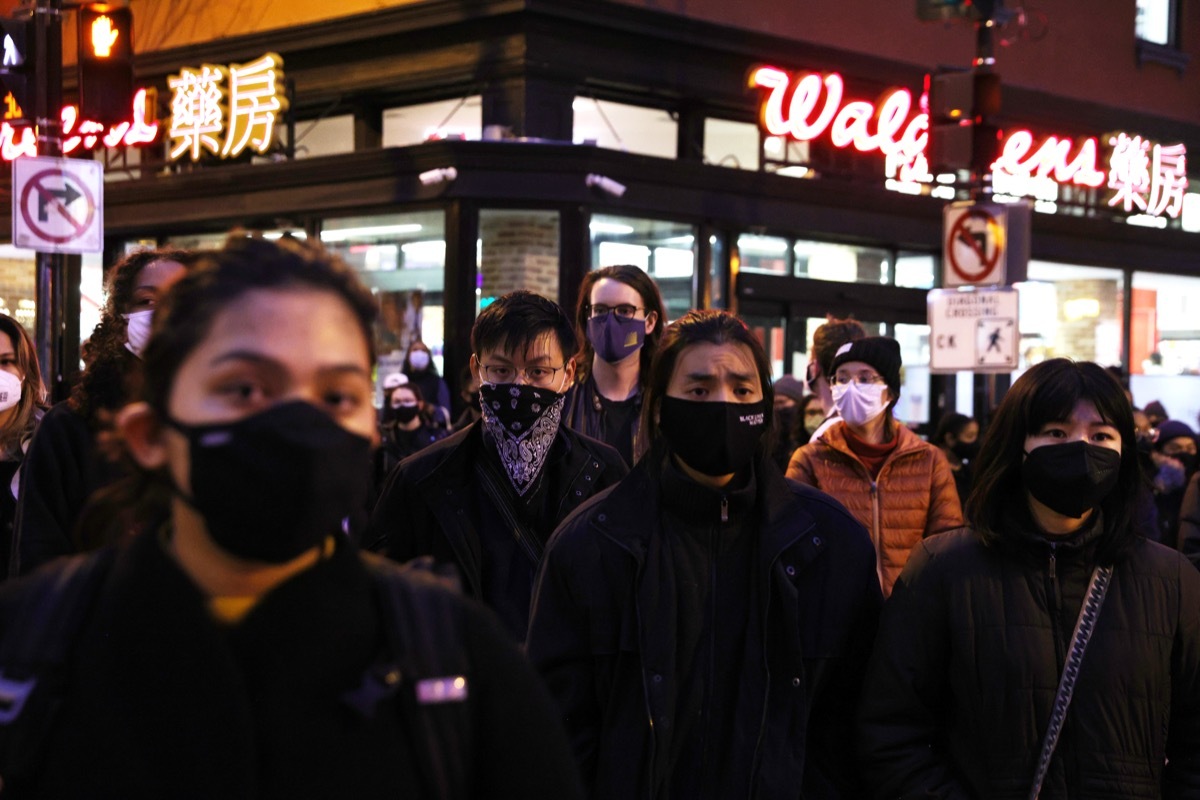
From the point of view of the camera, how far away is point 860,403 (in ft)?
22.6

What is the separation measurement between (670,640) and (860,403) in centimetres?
344

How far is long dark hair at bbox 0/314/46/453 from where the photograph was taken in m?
5.98

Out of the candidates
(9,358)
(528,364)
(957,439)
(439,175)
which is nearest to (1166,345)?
(957,439)

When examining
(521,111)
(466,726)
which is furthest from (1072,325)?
(466,726)

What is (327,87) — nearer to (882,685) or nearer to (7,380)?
(7,380)

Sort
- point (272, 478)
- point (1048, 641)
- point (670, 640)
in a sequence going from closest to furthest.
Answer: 1. point (272, 478)
2. point (670, 640)
3. point (1048, 641)

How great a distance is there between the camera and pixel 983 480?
402cm

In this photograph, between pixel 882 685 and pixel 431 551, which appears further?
pixel 431 551

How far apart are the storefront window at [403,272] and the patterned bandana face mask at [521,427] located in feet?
37.2

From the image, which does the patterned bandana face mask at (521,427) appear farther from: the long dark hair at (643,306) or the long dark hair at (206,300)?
the long dark hair at (206,300)

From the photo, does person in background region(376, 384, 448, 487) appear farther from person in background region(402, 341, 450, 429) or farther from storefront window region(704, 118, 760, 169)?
storefront window region(704, 118, 760, 169)

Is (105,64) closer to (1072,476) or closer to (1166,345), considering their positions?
(1072,476)

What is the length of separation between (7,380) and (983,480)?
384 cm

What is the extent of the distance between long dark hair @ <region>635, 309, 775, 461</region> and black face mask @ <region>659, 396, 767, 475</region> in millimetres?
100
